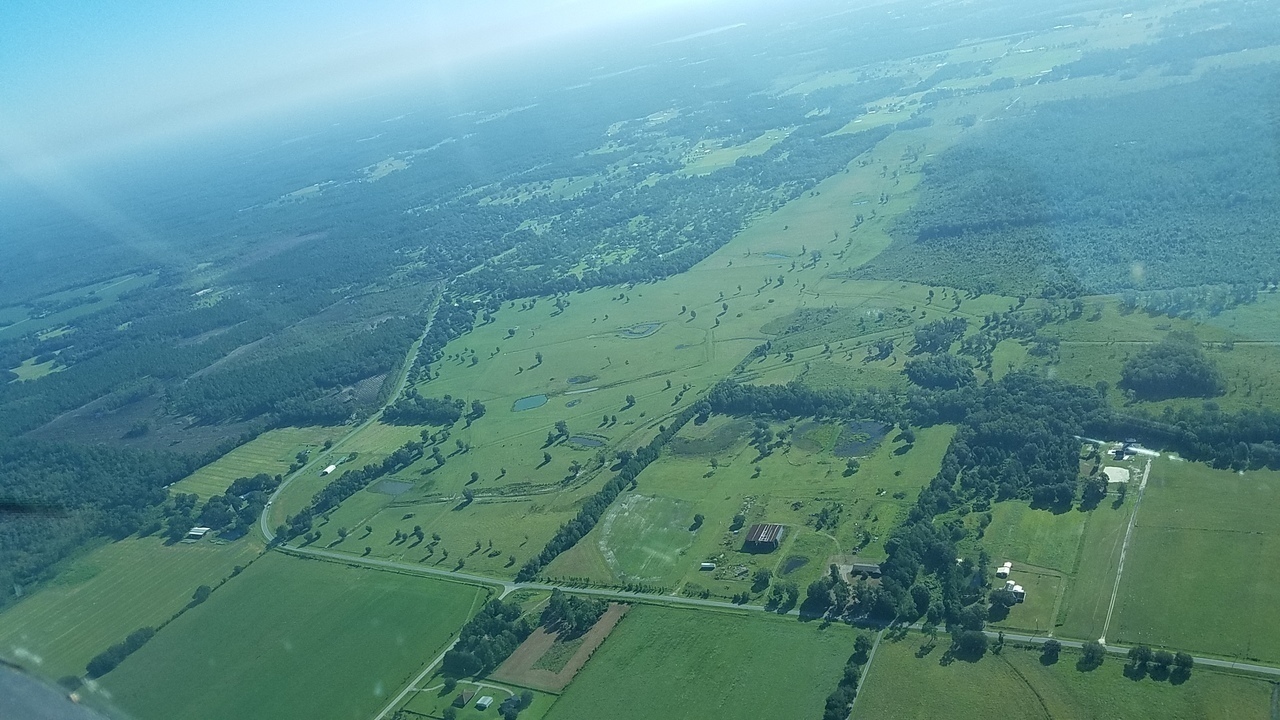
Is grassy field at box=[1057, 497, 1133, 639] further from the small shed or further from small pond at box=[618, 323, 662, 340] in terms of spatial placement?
small pond at box=[618, 323, 662, 340]

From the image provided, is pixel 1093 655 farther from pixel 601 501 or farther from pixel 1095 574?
pixel 601 501

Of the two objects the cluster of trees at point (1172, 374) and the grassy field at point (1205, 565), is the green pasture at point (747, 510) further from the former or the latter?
the cluster of trees at point (1172, 374)

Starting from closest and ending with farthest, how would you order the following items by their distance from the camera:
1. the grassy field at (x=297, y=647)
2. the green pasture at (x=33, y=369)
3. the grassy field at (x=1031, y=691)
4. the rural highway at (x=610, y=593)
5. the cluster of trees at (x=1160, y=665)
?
the grassy field at (x=1031, y=691), the cluster of trees at (x=1160, y=665), the rural highway at (x=610, y=593), the grassy field at (x=297, y=647), the green pasture at (x=33, y=369)

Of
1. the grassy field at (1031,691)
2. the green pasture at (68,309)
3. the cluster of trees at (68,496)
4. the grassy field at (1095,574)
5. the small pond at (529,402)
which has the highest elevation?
the green pasture at (68,309)

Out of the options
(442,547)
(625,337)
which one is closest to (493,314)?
(625,337)

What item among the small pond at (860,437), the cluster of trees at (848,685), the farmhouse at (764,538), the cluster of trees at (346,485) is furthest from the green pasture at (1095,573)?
the cluster of trees at (346,485)

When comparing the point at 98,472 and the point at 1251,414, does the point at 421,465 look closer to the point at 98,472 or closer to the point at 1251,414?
the point at 98,472

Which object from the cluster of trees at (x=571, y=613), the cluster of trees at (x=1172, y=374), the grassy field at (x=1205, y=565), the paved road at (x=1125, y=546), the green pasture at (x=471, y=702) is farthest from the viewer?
the cluster of trees at (x=1172, y=374)

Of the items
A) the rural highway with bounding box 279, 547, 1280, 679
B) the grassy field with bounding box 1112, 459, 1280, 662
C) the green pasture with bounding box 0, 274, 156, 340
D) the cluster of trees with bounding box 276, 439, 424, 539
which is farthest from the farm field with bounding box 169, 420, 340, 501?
the green pasture with bounding box 0, 274, 156, 340
